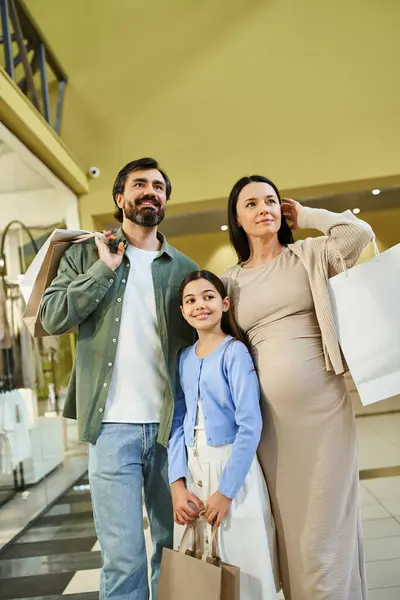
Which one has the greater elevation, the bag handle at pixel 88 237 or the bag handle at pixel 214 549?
the bag handle at pixel 88 237

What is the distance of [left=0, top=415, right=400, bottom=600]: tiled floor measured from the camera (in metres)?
2.56

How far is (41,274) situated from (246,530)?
3.39 feet

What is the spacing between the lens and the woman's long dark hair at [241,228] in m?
1.80

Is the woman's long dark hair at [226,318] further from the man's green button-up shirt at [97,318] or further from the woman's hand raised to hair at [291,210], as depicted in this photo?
the woman's hand raised to hair at [291,210]

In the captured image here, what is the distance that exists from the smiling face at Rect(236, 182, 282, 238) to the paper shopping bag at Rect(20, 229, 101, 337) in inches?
20.2

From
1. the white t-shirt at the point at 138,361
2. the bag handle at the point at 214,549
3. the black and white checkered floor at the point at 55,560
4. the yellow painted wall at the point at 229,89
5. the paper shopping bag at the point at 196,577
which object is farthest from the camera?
the yellow painted wall at the point at 229,89

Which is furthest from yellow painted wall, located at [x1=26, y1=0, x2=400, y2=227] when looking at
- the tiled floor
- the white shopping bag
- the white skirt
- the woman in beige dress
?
the white skirt

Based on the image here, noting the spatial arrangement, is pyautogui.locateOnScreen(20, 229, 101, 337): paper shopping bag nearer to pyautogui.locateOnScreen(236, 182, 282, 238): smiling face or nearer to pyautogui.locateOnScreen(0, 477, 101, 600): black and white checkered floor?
pyautogui.locateOnScreen(236, 182, 282, 238): smiling face

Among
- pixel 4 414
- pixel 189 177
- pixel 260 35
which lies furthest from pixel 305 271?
pixel 260 35

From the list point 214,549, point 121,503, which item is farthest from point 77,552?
point 214,549

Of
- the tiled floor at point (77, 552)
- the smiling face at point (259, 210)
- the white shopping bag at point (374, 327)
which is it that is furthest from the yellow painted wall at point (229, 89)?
the white shopping bag at point (374, 327)

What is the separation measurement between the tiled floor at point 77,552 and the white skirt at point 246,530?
39.6 inches

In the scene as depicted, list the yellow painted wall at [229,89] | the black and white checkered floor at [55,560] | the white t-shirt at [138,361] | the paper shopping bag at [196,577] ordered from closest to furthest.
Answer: the paper shopping bag at [196,577] < the white t-shirt at [138,361] < the black and white checkered floor at [55,560] < the yellow painted wall at [229,89]

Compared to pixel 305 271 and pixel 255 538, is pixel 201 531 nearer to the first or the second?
pixel 255 538
